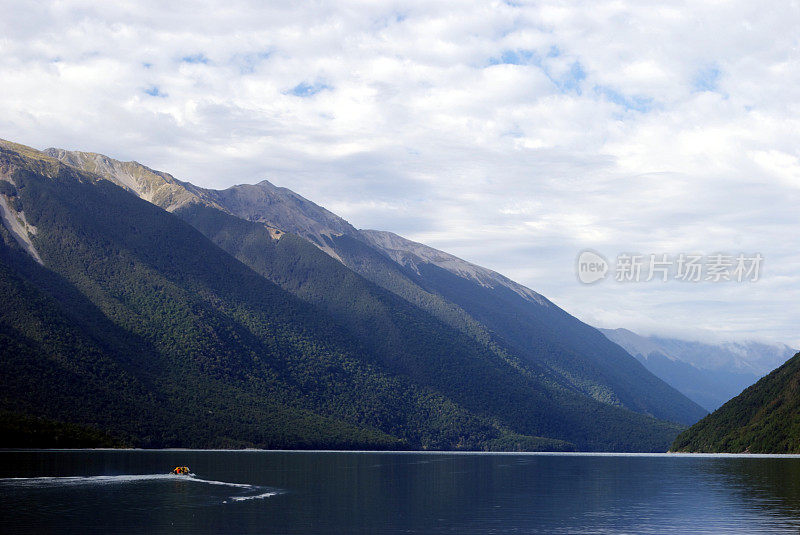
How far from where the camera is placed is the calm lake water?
3748 inches

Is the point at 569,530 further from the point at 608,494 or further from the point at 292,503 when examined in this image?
the point at 608,494

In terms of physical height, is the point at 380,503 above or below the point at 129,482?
above

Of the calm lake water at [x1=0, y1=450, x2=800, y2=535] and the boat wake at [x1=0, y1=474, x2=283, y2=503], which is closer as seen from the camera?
the calm lake water at [x1=0, y1=450, x2=800, y2=535]

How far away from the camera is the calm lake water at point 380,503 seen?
95.2m

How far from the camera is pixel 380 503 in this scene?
405 feet

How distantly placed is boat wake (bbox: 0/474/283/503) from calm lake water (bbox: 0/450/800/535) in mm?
200

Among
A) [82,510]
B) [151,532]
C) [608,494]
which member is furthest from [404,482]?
[151,532]

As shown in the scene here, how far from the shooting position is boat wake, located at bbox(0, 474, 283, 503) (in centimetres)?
13600

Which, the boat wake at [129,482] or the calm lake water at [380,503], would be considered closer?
the calm lake water at [380,503]

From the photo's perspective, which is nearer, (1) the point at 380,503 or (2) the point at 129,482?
(1) the point at 380,503

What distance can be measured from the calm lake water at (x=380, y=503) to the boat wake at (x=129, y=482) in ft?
0.66

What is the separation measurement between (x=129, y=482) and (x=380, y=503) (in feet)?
197

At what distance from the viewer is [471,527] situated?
312 feet

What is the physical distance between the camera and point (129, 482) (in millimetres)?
157750
